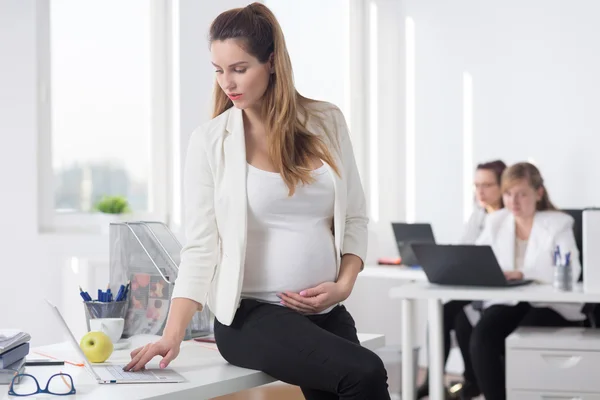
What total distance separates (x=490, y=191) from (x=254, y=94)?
10.8ft

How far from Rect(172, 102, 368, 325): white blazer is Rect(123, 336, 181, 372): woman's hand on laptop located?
4.1 inches

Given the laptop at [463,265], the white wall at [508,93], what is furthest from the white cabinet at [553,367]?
the white wall at [508,93]

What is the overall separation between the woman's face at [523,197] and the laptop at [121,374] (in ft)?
8.88

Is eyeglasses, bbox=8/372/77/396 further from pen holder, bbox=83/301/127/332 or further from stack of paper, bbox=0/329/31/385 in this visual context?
pen holder, bbox=83/301/127/332

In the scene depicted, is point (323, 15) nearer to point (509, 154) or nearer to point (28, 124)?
point (509, 154)

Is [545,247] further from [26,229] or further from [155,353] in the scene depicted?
[155,353]

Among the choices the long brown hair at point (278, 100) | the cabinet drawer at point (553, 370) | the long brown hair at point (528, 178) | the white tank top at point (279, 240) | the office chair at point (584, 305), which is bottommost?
the cabinet drawer at point (553, 370)

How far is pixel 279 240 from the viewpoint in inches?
73.4

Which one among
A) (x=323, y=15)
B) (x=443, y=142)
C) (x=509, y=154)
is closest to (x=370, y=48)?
(x=323, y=15)

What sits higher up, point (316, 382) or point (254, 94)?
point (254, 94)

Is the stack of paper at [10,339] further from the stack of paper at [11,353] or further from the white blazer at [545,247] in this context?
the white blazer at [545,247]

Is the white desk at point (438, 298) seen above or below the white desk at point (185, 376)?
below

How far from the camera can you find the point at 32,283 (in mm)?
4195

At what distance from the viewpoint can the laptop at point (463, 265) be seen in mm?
3285
